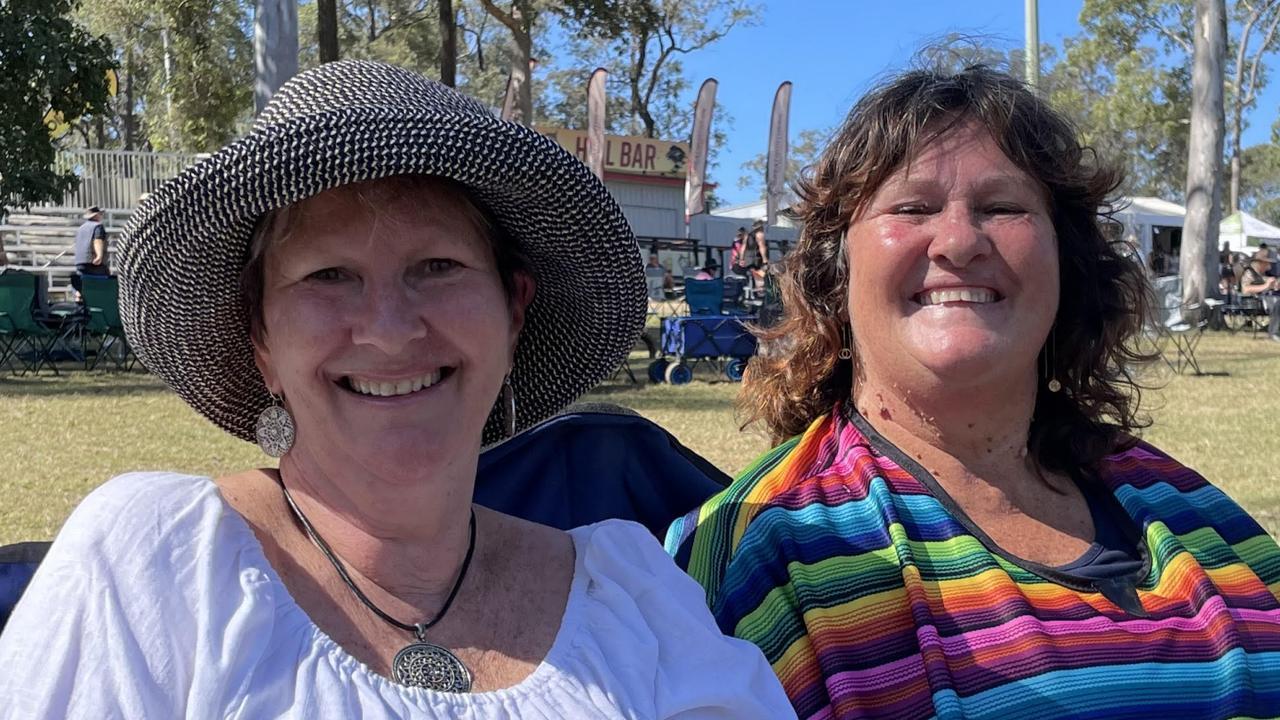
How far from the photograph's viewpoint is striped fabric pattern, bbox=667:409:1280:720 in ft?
6.48

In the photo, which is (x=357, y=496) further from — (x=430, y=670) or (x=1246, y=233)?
(x=1246, y=233)

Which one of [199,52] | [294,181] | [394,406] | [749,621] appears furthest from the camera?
[199,52]

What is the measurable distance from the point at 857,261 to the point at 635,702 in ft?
3.72

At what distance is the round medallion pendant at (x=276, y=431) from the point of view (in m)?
1.71

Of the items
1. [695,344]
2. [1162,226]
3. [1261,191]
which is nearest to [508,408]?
[695,344]

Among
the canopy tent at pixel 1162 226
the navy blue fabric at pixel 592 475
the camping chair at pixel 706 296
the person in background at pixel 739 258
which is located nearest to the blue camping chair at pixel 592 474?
the navy blue fabric at pixel 592 475

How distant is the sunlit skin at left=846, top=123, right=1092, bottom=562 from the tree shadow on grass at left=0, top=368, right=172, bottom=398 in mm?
9326

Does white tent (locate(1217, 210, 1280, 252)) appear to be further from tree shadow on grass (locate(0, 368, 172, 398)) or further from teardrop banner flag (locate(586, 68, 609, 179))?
tree shadow on grass (locate(0, 368, 172, 398))

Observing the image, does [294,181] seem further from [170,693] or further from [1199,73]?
[1199,73]

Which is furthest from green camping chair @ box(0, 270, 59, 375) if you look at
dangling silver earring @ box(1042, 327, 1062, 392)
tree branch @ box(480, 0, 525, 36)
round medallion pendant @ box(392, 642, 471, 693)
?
round medallion pendant @ box(392, 642, 471, 693)

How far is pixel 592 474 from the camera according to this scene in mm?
2506

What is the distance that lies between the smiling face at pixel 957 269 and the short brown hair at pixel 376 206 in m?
0.84

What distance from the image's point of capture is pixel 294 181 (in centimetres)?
150

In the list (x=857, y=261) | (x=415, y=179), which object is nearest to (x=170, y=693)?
(x=415, y=179)
